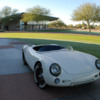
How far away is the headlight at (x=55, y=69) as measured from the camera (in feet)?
9.73

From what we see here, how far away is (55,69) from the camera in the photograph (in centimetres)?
301

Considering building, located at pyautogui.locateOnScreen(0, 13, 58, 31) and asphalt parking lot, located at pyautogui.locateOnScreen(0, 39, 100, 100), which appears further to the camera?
A: building, located at pyautogui.locateOnScreen(0, 13, 58, 31)

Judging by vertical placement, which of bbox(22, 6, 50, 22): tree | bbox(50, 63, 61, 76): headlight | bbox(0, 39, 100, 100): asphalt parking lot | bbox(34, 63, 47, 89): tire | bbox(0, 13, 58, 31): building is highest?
bbox(22, 6, 50, 22): tree

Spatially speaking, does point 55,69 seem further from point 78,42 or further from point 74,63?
point 78,42

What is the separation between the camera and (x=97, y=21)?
97.9ft

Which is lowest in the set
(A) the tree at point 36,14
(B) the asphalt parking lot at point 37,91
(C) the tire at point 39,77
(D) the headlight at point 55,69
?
(B) the asphalt parking lot at point 37,91

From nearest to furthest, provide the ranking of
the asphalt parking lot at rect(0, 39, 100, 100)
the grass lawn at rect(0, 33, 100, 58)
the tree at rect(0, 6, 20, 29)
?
the asphalt parking lot at rect(0, 39, 100, 100)
the grass lawn at rect(0, 33, 100, 58)
the tree at rect(0, 6, 20, 29)

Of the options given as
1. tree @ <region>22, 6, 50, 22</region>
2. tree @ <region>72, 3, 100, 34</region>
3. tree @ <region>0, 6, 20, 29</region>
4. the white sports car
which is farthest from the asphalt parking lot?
tree @ <region>0, 6, 20, 29</region>

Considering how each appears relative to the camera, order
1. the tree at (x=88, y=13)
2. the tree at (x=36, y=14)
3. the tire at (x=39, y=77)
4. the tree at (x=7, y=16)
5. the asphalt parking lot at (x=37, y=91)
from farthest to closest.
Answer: the tree at (x=7, y=16) → the tree at (x=36, y=14) → the tree at (x=88, y=13) → the tire at (x=39, y=77) → the asphalt parking lot at (x=37, y=91)

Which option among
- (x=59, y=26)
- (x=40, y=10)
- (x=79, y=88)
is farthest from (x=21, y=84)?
(x=59, y=26)

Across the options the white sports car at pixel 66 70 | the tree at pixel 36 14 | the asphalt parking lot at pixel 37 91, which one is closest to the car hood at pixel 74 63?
the white sports car at pixel 66 70

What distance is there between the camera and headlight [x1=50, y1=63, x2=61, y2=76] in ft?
9.73

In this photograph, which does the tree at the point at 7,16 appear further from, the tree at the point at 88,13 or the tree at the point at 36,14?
the tree at the point at 88,13

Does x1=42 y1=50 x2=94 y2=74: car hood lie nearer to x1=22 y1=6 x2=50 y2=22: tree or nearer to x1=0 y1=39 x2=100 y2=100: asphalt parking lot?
x1=0 y1=39 x2=100 y2=100: asphalt parking lot
